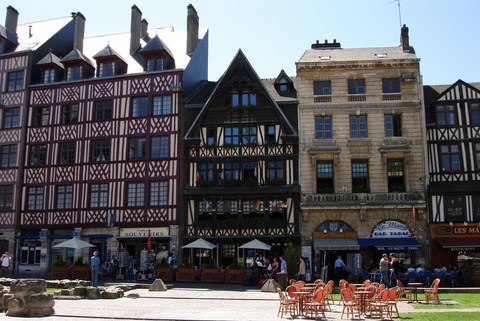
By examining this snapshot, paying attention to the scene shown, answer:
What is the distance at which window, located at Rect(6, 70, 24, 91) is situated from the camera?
3394 cm

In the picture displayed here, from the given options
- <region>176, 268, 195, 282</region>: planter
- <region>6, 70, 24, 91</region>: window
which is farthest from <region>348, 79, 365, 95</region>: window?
<region>6, 70, 24, 91</region>: window

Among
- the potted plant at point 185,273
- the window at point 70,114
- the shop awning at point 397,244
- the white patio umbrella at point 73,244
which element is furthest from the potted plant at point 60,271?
the shop awning at point 397,244

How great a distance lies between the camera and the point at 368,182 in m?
28.4

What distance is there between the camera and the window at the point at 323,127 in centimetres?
2934

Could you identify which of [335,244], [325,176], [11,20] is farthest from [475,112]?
[11,20]

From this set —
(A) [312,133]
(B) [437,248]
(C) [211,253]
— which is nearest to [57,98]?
(C) [211,253]

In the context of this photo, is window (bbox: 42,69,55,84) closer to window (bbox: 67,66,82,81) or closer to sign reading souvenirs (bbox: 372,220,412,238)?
window (bbox: 67,66,82,81)

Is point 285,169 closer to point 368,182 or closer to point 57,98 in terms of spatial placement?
point 368,182

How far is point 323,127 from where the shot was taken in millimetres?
29422

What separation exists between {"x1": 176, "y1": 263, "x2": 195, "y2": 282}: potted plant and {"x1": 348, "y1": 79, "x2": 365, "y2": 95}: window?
12699 millimetres

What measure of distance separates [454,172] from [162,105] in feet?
53.9

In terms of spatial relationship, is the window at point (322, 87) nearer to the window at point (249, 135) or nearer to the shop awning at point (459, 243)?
the window at point (249, 135)

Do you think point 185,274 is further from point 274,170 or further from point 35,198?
point 35,198

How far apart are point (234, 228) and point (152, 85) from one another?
9.79 meters
